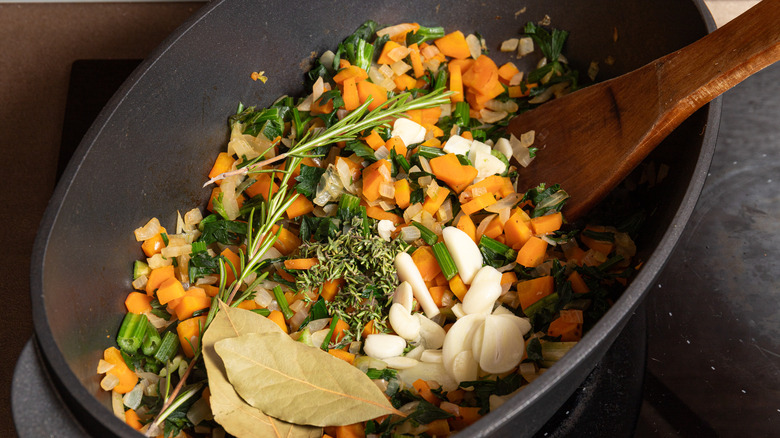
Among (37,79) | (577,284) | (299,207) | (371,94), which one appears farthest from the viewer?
(37,79)

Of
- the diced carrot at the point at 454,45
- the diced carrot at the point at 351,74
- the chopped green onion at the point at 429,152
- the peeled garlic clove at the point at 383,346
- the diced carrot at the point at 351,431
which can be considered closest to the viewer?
the diced carrot at the point at 351,431

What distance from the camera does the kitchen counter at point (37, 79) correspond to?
1.62 m

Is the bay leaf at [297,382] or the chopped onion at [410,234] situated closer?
the bay leaf at [297,382]

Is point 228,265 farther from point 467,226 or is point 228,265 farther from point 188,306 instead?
point 467,226

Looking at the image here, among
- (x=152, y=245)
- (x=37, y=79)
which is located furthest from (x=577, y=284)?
(x=37, y=79)

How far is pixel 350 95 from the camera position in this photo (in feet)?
4.75

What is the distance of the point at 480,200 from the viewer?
4.34ft

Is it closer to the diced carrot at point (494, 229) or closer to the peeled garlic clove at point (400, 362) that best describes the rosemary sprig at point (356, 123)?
the diced carrot at point (494, 229)

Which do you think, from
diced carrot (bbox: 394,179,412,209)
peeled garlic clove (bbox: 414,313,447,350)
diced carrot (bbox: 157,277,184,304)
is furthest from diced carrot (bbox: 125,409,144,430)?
diced carrot (bbox: 394,179,412,209)

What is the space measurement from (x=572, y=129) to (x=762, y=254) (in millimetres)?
515

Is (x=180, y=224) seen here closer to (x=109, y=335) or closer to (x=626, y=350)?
(x=109, y=335)

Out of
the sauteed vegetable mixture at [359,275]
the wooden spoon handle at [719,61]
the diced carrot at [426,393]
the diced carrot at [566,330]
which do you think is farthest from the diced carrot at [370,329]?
the wooden spoon handle at [719,61]

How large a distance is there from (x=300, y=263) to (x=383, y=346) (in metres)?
0.23

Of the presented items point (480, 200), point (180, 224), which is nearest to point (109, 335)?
point (180, 224)
